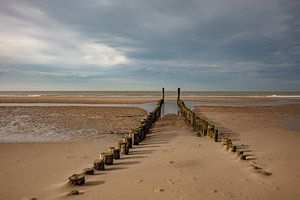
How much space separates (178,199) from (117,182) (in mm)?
1669

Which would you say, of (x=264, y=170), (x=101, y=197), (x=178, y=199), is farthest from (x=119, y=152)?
(x=264, y=170)

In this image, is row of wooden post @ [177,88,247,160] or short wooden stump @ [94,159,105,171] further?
row of wooden post @ [177,88,247,160]

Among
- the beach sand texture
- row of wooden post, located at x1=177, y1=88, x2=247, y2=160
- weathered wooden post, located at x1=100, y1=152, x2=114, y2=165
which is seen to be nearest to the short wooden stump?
the beach sand texture

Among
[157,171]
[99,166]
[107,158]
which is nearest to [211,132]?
[157,171]

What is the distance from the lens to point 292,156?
843cm

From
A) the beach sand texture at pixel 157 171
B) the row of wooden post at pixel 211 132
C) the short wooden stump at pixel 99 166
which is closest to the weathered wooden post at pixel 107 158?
the beach sand texture at pixel 157 171

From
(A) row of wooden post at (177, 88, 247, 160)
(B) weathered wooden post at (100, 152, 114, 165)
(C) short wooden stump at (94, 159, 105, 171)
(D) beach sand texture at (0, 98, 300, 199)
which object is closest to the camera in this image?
(D) beach sand texture at (0, 98, 300, 199)

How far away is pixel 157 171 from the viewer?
6.79m

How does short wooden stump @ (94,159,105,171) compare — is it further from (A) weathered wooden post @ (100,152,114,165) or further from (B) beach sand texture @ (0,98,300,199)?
(A) weathered wooden post @ (100,152,114,165)

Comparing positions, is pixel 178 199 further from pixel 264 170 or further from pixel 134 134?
pixel 134 134

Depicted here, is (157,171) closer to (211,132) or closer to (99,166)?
(99,166)

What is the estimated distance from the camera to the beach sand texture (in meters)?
5.46

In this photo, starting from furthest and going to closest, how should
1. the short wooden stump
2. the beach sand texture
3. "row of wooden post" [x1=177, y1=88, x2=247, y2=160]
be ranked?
"row of wooden post" [x1=177, y1=88, x2=247, y2=160] < the short wooden stump < the beach sand texture

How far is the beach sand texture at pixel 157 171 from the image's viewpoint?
17.9 ft
